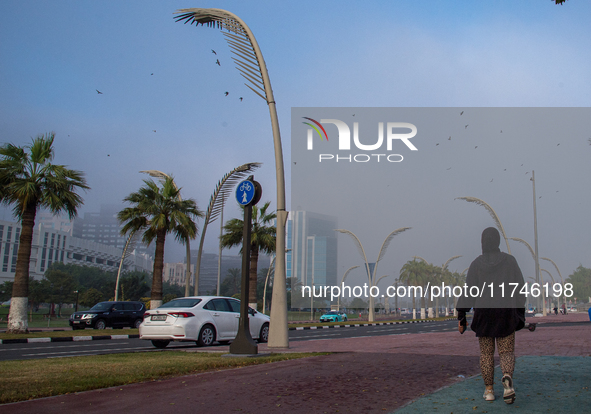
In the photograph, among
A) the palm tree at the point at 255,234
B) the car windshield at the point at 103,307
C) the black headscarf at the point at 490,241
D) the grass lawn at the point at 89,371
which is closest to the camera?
the black headscarf at the point at 490,241

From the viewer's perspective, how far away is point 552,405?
4.75 m

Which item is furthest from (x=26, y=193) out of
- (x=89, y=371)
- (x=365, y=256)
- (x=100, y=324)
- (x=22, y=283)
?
(x=365, y=256)

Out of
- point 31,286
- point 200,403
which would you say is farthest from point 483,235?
point 31,286

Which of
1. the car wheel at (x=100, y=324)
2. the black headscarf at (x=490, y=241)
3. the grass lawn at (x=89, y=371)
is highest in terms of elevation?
the black headscarf at (x=490, y=241)

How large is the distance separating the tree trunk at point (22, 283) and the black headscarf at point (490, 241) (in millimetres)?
18460

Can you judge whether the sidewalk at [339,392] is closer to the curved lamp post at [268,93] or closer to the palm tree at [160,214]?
the curved lamp post at [268,93]

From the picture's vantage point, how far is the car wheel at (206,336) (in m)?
13.0

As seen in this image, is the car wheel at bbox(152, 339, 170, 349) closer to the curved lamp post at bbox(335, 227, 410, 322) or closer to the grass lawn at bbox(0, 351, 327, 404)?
the grass lawn at bbox(0, 351, 327, 404)

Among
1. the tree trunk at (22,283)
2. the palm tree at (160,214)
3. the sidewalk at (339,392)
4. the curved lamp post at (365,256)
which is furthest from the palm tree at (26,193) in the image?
the curved lamp post at (365,256)

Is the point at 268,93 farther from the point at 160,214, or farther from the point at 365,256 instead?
the point at 365,256

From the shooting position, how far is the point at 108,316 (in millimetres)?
24984

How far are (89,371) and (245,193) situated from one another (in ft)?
16.0

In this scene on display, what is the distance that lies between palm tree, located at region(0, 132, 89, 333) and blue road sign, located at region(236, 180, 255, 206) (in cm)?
1225

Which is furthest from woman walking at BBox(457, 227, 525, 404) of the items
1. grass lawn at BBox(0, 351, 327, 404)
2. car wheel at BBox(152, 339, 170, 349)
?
car wheel at BBox(152, 339, 170, 349)
